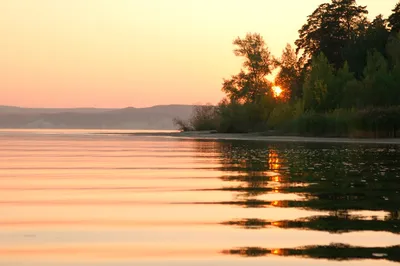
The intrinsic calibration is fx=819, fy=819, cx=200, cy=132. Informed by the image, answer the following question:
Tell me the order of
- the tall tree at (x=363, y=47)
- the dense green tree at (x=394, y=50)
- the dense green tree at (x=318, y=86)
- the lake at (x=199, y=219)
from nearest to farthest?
the lake at (x=199, y=219)
the dense green tree at (x=394, y=50)
the dense green tree at (x=318, y=86)
the tall tree at (x=363, y=47)

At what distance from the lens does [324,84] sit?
102125mm

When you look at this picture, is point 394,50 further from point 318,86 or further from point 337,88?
point 318,86

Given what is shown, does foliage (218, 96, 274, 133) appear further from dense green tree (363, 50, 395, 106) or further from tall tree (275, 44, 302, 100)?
dense green tree (363, 50, 395, 106)

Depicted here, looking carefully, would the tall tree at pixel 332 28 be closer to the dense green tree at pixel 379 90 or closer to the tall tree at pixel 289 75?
the tall tree at pixel 289 75

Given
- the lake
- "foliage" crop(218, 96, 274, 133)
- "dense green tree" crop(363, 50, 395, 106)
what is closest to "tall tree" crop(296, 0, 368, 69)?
"foliage" crop(218, 96, 274, 133)

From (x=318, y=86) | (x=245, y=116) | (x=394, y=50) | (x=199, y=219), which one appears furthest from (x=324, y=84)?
(x=199, y=219)

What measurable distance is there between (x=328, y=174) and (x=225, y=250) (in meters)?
17.1

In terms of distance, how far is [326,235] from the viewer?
13.4 meters

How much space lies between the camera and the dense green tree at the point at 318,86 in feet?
334

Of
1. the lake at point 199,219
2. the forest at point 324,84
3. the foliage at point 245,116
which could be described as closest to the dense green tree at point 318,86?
the forest at point 324,84

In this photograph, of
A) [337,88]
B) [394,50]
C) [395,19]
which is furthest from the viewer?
[395,19]

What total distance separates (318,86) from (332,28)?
28.9m

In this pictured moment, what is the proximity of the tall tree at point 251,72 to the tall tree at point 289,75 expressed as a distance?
2036 mm

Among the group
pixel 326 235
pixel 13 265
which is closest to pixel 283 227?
pixel 326 235
